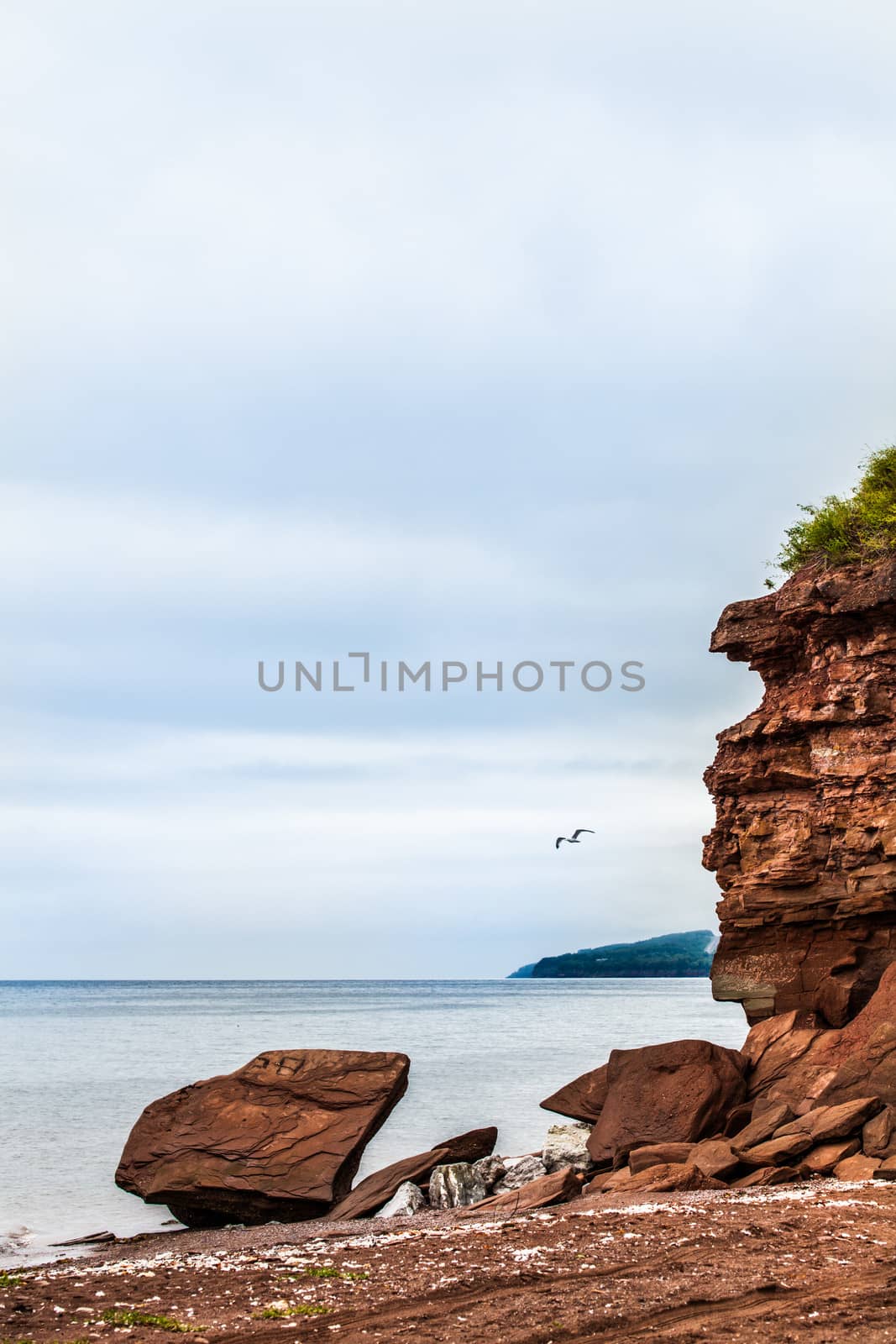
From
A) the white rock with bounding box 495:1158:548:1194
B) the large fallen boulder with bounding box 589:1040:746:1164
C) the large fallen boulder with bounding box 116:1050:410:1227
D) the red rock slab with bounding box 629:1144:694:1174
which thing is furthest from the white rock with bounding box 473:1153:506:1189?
the red rock slab with bounding box 629:1144:694:1174

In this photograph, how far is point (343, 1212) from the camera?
17156mm

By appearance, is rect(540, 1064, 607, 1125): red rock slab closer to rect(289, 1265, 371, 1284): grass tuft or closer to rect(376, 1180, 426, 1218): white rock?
rect(376, 1180, 426, 1218): white rock

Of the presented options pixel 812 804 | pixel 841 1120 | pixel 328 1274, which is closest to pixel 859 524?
pixel 812 804

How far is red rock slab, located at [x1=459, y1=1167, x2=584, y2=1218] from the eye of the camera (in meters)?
14.8

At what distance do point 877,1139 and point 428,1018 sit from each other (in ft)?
224

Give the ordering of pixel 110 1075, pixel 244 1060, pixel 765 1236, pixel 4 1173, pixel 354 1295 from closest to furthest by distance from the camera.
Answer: pixel 354 1295 < pixel 765 1236 < pixel 4 1173 < pixel 110 1075 < pixel 244 1060

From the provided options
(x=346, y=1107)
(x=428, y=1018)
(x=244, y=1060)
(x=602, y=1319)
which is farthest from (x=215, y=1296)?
(x=428, y=1018)

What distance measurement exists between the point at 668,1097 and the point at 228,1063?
3300 centimetres

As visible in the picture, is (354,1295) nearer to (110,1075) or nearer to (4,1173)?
(4,1173)

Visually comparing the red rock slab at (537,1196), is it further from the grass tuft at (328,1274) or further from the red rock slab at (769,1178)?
the grass tuft at (328,1274)

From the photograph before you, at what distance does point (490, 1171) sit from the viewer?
704 inches

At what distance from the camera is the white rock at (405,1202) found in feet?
54.5

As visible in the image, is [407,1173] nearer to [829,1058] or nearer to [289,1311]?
[829,1058]

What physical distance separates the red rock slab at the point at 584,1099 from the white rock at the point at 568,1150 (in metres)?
0.43
